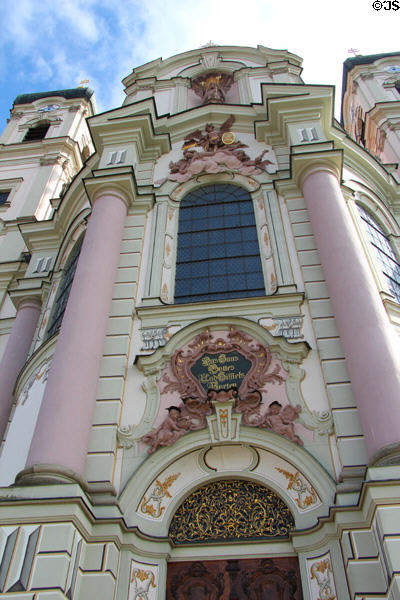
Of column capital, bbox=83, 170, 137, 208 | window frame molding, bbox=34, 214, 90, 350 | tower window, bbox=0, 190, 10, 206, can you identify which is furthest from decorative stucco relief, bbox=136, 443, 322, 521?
tower window, bbox=0, 190, 10, 206

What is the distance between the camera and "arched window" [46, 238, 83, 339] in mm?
11578

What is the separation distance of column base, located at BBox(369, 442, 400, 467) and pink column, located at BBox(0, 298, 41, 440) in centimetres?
698

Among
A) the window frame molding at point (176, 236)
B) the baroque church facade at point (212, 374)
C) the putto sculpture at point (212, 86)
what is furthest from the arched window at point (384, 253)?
the putto sculpture at point (212, 86)

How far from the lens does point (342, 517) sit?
21.4ft

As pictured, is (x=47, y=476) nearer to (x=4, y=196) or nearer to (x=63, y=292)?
(x=63, y=292)

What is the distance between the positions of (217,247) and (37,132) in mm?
19369

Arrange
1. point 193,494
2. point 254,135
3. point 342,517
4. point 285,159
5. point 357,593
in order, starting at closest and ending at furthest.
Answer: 1. point 357,593
2. point 342,517
3. point 193,494
4. point 285,159
5. point 254,135

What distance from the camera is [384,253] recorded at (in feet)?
39.5

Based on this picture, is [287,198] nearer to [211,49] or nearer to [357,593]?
[357,593]

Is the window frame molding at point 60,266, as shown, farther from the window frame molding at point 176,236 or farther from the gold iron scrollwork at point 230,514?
the gold iron scrollwork at point 230,514

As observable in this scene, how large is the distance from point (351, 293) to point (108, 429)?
161 inches

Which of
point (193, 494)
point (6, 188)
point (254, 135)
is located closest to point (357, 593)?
point (193, 494)

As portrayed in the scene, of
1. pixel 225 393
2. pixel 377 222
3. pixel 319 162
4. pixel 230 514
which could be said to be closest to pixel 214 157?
pixel 319 162

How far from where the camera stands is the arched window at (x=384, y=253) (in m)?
11.2
